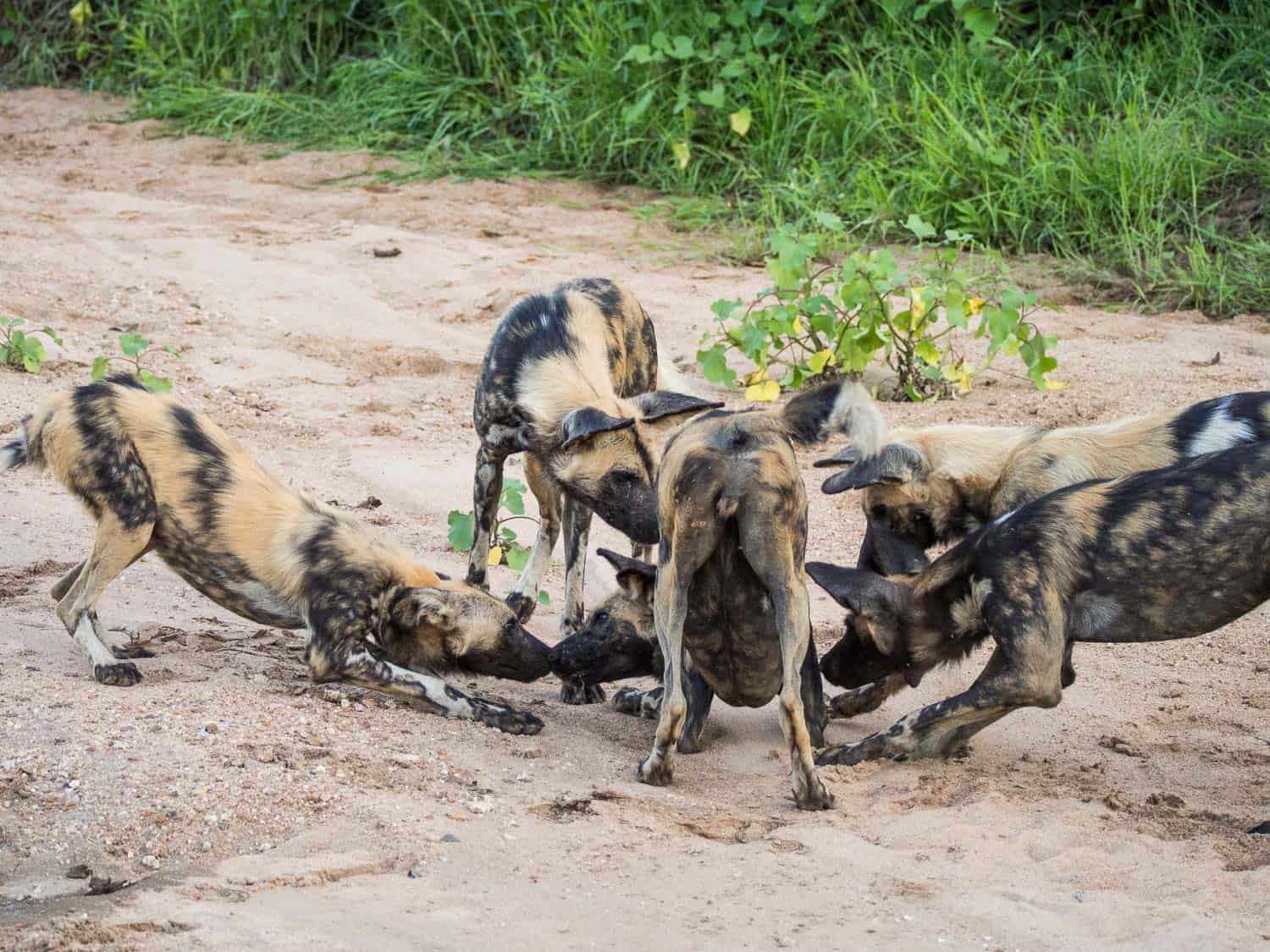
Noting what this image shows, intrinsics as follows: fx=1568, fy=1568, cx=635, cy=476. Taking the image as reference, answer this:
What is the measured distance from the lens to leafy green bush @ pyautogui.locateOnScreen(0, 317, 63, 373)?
238 inches

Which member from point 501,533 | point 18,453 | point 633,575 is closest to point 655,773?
point 633,575

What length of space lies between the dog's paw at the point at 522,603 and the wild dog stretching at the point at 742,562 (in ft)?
3.11

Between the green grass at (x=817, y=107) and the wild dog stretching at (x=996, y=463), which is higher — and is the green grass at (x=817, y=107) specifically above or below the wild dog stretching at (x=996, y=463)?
above

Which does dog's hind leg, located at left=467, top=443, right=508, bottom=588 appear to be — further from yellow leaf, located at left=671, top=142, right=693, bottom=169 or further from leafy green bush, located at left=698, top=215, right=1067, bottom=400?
yellow leaf, located at left=671, top=142, right=693, bottom=169

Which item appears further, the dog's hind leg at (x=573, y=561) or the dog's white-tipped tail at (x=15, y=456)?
the dog's hind leg at (x=573, y=561)

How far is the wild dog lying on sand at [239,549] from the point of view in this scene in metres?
4.02

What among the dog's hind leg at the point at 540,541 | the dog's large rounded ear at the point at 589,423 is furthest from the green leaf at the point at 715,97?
the dog's large rounded ear at the point at 589,423

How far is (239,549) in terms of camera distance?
4.09 metres

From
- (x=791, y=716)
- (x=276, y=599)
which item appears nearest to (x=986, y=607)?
(x=791, y=716)

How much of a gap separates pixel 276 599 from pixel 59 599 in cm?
66

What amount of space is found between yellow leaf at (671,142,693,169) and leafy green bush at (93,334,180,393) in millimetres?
3191

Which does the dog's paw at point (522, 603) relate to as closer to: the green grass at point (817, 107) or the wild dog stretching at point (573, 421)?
the wild dog stretching at point (573, 421)

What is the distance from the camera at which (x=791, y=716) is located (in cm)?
338

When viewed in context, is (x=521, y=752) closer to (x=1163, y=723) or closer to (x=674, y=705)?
(x=674, y=705)
